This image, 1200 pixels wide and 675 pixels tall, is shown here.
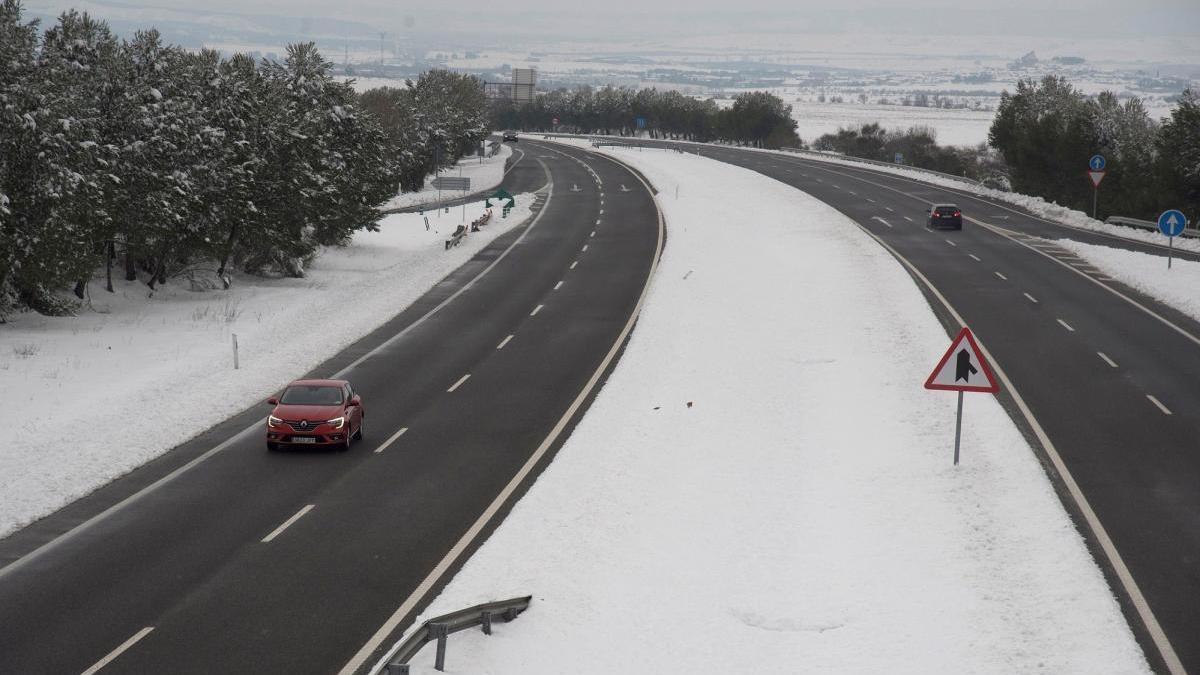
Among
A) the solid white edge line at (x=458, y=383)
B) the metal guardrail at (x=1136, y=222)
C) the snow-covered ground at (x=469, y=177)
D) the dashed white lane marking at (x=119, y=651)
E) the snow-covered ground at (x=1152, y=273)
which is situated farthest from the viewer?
the snow-covered ground at (x=469, y=177)

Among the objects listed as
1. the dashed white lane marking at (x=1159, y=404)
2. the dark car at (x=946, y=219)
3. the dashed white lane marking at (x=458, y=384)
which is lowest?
the dashed white lane marking at (x=458, y=384)

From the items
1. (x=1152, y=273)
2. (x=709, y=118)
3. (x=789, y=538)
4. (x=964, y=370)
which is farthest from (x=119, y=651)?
(x=709, y=118)

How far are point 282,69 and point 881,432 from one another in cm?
3778

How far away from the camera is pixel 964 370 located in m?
20.0

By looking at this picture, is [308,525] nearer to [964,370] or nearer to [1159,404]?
[964,370]

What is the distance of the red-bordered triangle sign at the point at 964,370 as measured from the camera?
785 inches

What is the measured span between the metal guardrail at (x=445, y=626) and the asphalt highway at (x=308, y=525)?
1.02m

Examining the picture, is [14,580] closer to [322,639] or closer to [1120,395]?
[322,639]

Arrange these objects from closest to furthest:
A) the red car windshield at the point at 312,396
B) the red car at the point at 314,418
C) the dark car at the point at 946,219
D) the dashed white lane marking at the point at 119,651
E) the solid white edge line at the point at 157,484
→ 1. the dashed white lane marking at the point at 119,651
2. the solid white edge line at the point at 157,484
3. the red car at the point at 314,418
4. the red car windshield at the point at 312,396
5. the dark car at the point at 946,219

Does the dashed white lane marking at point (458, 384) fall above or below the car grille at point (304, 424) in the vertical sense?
below

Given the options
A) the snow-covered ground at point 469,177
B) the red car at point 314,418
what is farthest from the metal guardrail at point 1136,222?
the red car at point 314,418

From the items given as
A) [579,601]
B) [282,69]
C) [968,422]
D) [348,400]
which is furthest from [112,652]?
[282,69]

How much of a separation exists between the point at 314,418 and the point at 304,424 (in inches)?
8.5

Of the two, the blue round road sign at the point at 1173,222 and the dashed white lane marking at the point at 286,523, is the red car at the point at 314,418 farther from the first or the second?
the blue round road sign at the point at 1173,222
